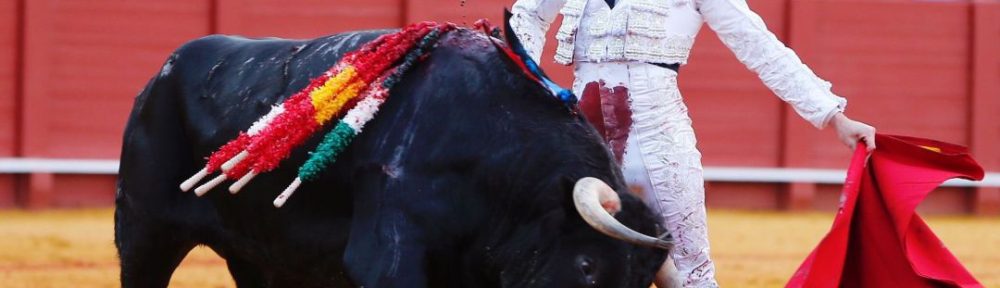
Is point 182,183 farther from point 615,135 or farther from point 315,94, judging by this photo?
point 615,135

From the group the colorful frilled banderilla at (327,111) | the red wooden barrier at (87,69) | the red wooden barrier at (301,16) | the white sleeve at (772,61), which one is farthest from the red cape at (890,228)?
the red wooden barrier at (87,69)

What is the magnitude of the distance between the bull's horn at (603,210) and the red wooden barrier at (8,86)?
6.55m

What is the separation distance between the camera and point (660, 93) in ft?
10.3

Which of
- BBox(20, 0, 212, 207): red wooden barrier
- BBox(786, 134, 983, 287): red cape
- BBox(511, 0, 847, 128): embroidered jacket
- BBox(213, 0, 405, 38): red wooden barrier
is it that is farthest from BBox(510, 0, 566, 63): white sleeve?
BBox(20, 0, 212, 207): red wooden barrier

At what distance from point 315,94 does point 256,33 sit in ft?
19.3

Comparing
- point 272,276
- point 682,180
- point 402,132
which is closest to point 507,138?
point 402,132

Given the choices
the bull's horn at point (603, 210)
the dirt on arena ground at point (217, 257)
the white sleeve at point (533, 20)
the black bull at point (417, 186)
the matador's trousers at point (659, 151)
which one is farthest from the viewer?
the dirt on arena ground at point (217, 257)

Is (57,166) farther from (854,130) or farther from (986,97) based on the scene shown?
→ (854,130)

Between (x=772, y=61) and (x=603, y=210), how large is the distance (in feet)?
2.09

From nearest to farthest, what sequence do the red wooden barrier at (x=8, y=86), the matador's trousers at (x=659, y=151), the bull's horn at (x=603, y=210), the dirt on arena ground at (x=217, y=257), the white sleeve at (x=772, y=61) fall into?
the bull's horn at (x=603, y=210), the white sleeve at (x=772, y=61), the matador's trousers at (x=659, y=151), the dirt on arena ground at (x=217, y=257), the red wooden barrier at (x=8, y=86)

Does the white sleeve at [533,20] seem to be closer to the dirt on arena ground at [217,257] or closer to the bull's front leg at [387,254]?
the bull's front leg at [387,254]

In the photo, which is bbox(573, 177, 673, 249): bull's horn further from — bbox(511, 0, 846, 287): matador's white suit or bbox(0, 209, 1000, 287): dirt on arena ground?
bbox(0, 209, 1000, 287): dirt on arena ground

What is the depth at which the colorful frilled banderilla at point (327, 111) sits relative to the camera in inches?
121

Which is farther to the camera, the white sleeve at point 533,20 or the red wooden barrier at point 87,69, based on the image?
the red wooden barrier at point 87,69
